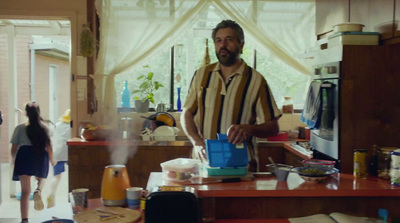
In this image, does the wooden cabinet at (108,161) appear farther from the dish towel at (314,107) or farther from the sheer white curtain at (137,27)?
the dish towel at (314,107)

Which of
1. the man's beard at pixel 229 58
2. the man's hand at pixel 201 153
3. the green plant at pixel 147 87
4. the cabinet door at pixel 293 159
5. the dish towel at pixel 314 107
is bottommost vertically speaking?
the cabinet door at pixel 293 159

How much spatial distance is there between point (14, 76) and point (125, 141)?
2.15 metres

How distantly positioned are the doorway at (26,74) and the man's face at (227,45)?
2.81m

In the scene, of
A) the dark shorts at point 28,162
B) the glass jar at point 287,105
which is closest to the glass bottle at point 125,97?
the dark shorts at point 28,162

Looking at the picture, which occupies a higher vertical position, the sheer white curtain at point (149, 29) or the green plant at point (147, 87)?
the sheer white curtain at point (149, 29)

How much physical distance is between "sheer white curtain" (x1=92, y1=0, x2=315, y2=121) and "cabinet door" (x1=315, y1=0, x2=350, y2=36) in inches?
35.3

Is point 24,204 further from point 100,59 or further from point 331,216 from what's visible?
point 331,216

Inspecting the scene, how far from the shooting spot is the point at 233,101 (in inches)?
104

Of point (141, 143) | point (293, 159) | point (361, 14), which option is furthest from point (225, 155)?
point (141, 143)

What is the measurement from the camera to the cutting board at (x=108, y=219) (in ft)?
5.85

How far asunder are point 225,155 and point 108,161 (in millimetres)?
2336

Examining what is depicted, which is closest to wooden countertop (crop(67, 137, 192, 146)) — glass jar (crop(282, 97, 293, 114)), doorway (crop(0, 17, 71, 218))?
doorway (crop(0, 17, 71, 218))

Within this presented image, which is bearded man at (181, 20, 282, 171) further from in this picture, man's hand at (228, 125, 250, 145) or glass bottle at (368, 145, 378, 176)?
glass bottle at (368, 145, 378, 176)

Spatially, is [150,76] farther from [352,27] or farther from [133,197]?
[133,197]
